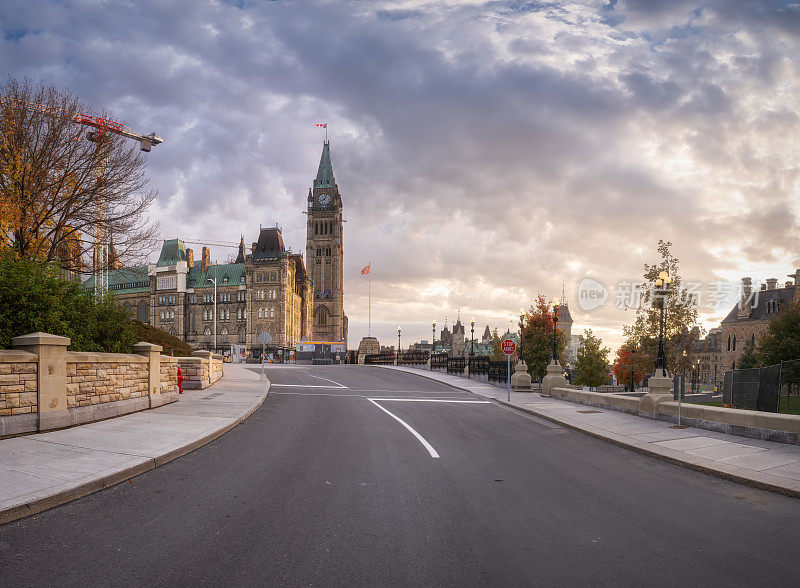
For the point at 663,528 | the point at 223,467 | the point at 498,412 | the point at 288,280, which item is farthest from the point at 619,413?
the point at 288,280

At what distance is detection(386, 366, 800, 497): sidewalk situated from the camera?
8.30 m

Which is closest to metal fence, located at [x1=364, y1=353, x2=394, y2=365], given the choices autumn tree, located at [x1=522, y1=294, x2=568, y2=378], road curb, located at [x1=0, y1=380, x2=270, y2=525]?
autumn tree, located at [x1=522, y1=294, x2=568, y2=378]

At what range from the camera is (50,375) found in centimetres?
1050

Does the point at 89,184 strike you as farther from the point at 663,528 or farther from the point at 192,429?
the point at 663,528

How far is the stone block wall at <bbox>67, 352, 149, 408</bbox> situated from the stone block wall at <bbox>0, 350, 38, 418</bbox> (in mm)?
938

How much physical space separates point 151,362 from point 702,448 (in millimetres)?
14725

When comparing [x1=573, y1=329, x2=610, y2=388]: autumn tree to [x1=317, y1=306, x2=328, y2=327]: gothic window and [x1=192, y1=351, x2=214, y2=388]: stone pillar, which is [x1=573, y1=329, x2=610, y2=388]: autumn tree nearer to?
[x1=192, y1=351, x2=214, y2=388]: stone pillar

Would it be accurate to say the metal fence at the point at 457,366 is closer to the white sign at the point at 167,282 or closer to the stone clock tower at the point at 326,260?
the stone clock tower at the point at 326,260

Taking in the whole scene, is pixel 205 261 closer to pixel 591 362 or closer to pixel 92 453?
pixel 591 362

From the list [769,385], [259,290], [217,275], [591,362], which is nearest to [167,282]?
[217,275]

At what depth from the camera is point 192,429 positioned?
11766 mm

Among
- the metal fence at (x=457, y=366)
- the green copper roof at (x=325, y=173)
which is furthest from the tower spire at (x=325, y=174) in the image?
the metal fence at (x=457, y=366)

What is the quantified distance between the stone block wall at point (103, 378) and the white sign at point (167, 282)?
4845 inches

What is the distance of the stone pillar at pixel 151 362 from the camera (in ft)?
49.9
